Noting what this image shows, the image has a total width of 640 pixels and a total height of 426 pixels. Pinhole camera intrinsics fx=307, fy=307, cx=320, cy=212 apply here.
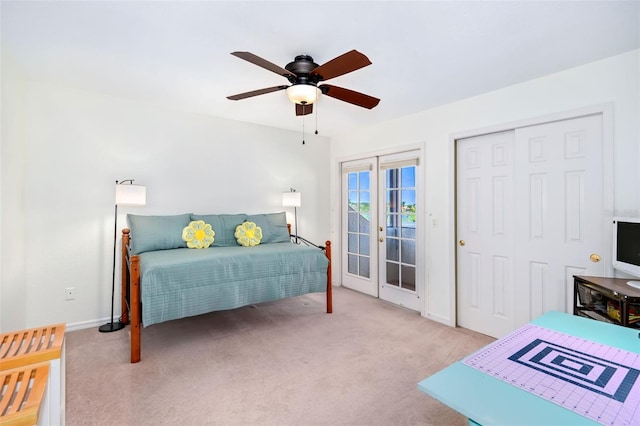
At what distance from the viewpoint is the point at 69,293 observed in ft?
10.4

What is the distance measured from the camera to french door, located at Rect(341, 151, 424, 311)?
3.95 m

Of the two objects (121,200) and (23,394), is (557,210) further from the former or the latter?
(121,200)

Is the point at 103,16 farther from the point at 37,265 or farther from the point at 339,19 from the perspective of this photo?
the point at 37,265

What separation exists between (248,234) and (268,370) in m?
1.79

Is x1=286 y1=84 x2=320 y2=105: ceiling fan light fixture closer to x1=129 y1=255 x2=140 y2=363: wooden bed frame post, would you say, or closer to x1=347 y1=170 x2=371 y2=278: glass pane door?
x1=129 y1=255 x2=140 y2=363: wooden bed frame post

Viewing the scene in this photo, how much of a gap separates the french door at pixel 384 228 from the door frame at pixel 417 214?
0.04 metres

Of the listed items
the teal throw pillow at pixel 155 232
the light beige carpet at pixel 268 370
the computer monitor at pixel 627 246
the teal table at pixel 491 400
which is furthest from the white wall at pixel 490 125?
the teal throw pillow at pixel 155 232

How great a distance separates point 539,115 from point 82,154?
4495 mm

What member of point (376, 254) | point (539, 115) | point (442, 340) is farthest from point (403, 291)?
point (539, 115)

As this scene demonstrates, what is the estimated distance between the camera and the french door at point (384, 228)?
13.0 ft

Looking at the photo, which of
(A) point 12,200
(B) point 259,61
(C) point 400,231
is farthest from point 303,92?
(A) point 12,200

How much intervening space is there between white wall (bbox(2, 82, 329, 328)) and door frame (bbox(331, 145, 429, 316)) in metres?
1.49

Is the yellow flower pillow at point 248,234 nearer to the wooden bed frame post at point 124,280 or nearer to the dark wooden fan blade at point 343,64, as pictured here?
the wooden bed frame post at point 124,280

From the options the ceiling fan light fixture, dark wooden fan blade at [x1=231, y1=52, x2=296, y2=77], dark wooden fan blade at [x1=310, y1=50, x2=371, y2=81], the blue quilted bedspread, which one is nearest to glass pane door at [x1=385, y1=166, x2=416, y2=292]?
the blue quilted bedspread
